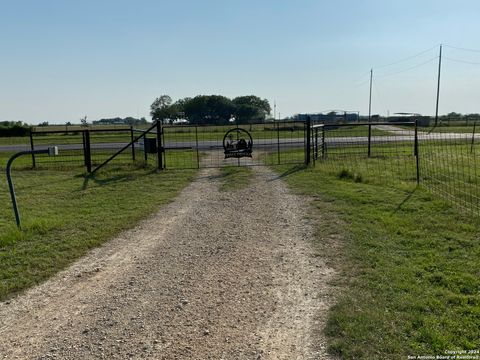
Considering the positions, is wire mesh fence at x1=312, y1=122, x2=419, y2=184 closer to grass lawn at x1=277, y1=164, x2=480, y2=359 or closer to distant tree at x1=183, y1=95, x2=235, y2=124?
grass lawn at x1=277, y1=164, x2=480, y2=359

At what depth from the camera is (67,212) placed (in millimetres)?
8305

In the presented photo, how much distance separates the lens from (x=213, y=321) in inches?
146

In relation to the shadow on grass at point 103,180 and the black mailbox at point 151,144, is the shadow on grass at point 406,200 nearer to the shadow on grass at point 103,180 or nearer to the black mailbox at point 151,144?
Answer: the shadow on grass at point 103,180

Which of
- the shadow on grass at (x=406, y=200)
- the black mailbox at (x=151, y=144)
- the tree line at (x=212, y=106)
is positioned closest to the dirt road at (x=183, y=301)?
the shadow on grass at (x=406, y=200)

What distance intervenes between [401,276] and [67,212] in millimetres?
6581

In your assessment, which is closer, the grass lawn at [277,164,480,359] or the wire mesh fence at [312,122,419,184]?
the grass lawn at [277,164,480,359]

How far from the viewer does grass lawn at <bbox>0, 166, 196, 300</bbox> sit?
5305mm

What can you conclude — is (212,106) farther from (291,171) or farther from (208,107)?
(291,171)

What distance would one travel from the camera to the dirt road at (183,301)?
3.32 meters

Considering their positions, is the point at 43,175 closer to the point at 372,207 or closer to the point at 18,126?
the point at 372,207

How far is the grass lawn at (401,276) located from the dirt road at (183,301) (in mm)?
288

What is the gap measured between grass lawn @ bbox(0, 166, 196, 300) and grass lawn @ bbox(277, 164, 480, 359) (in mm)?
3508

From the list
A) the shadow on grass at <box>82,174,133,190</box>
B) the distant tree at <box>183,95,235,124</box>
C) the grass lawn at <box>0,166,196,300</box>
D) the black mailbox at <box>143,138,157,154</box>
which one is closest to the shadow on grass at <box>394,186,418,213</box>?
the grass lawn at <box>0,166,196,300</box>

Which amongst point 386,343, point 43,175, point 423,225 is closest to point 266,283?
point 386,343
